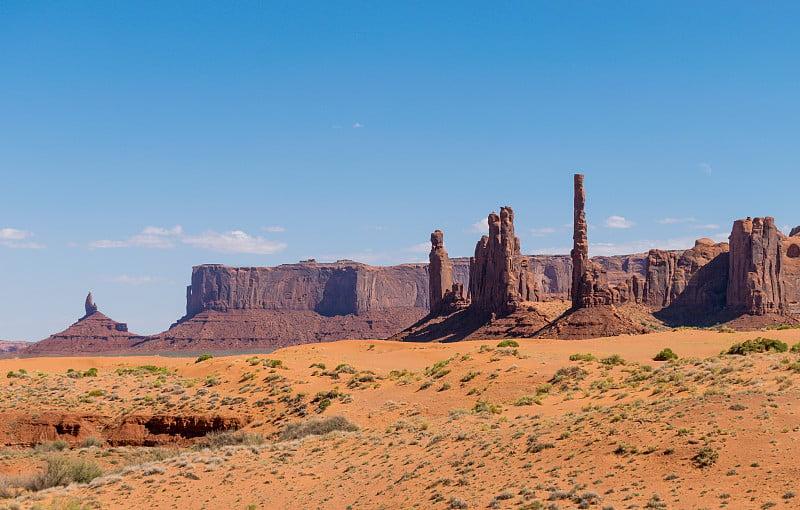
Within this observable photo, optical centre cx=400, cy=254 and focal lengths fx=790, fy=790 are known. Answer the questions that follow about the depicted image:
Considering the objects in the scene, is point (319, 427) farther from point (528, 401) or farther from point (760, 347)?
point (760, 347)

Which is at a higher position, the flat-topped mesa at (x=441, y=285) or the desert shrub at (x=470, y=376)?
the flat-topped mesa at (x=441, y=285)

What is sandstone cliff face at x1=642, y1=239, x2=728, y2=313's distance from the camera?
136 m

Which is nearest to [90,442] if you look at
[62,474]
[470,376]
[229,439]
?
[229,439]

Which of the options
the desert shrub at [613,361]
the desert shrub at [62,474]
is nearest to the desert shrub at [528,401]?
the desert shrub at [613,361]

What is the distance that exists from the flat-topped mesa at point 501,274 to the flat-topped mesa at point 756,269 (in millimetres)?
32763

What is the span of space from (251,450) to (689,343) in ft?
136

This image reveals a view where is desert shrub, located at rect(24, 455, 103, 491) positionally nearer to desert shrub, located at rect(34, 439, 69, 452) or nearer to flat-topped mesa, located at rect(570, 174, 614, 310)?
desert shrub, located at rect(34, 439, 69, 452)

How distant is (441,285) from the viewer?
149375mm

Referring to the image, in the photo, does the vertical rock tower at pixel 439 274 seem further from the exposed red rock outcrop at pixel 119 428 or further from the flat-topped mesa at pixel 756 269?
the exposed red rock outcrop at pixel 119 428

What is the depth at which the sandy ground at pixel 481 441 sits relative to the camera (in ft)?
64.8

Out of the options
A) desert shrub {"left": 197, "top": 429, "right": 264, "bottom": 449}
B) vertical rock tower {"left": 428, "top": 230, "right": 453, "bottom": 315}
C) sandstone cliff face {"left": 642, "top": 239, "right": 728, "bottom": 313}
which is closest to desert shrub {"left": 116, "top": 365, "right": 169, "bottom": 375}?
desert shrub {"left": 197, "top": 429, "right": 264, "bottom": 449}

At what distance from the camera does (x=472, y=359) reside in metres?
45.7

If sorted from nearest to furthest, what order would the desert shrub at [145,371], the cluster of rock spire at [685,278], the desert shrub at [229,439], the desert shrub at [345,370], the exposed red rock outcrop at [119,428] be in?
the desert shrub at [229,439] < the exposed red rock outcrop at [119,428] < the desert shrub at [345,370] < the desert shrub at [145,371] < the cluster of rock spire at [685,278]

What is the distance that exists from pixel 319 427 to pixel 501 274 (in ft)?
312
